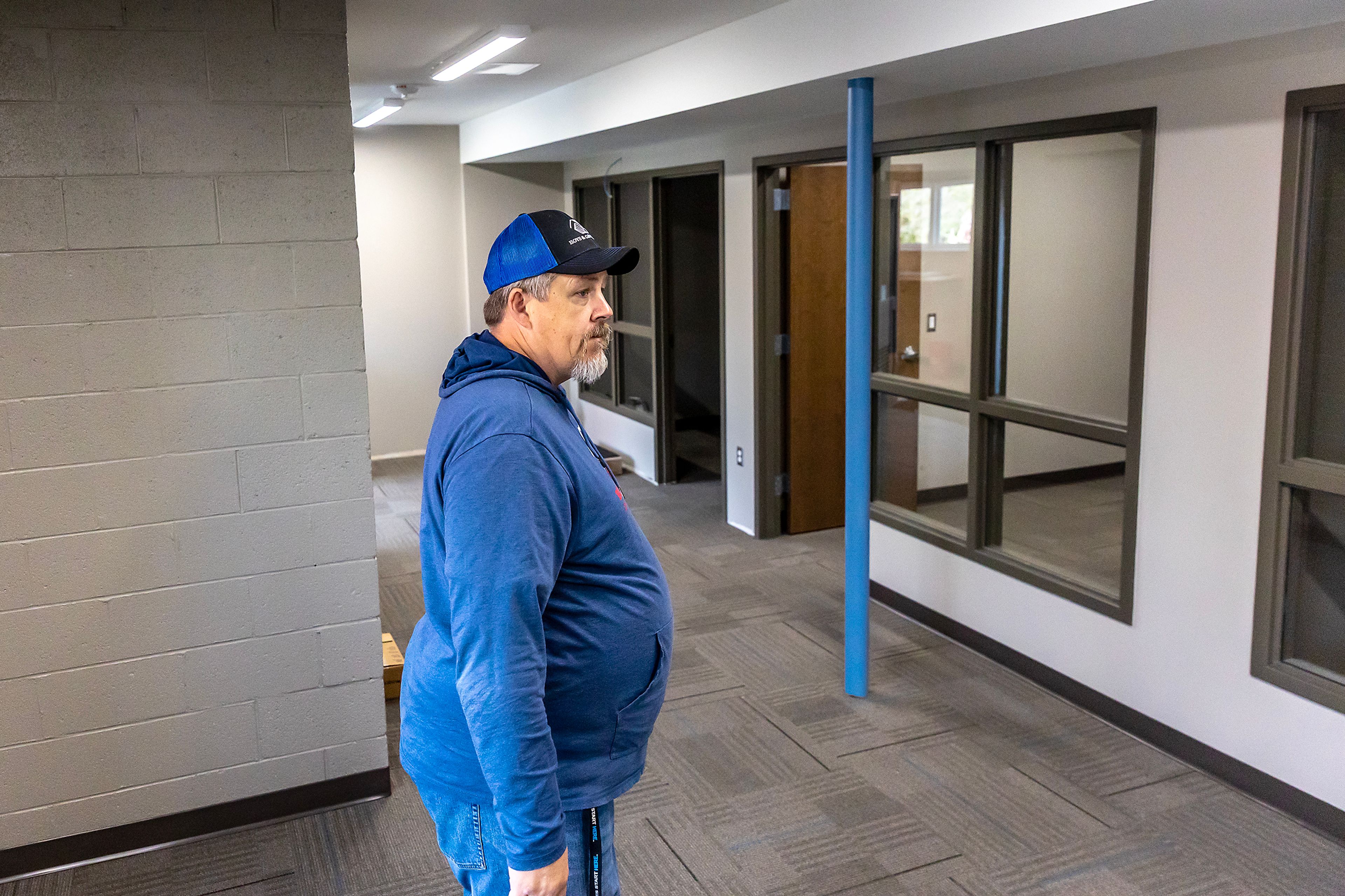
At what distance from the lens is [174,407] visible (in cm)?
260

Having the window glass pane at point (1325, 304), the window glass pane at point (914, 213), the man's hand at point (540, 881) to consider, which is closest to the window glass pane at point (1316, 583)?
the window glass pane at point (1325, 304)

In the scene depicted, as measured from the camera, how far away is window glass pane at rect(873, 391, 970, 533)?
4.18 m

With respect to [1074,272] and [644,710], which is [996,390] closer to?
[1074,272]

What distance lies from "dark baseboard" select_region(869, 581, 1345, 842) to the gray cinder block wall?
2235mm

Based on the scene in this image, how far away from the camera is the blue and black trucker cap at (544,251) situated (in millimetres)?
1572

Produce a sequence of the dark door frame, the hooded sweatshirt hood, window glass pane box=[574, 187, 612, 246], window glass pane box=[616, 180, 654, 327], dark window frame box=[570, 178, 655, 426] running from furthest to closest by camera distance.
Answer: window glass pane box=[574, 187, 612, 246] < dark window frame box=[570, 178, 655, 426] < window glass pane box=[616, 180, 654, 327] < the dark door frame < the hooded sweatshirt hood

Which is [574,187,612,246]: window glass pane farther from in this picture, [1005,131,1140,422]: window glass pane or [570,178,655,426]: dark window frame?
[1005,131,1140,422]: window glass pane

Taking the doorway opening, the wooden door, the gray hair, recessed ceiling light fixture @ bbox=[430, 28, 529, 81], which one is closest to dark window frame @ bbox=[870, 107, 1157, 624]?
the wooden door

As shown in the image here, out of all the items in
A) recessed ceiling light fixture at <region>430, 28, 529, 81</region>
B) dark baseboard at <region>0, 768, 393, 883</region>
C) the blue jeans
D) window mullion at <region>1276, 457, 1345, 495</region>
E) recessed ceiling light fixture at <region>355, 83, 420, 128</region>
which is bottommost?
dark baseboard at <region>0, 768, 393, 883</region>

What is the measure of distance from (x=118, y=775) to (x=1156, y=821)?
104 inches

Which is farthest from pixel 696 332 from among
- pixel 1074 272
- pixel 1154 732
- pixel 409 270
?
pixel 1154 732

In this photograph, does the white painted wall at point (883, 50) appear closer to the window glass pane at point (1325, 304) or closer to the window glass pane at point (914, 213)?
the window glass pane at point (1325, 304)

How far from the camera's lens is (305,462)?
2756mm

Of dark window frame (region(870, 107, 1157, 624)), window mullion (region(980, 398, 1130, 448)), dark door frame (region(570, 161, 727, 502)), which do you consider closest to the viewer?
dark window frame (region(870, 107, 1157, 624))
